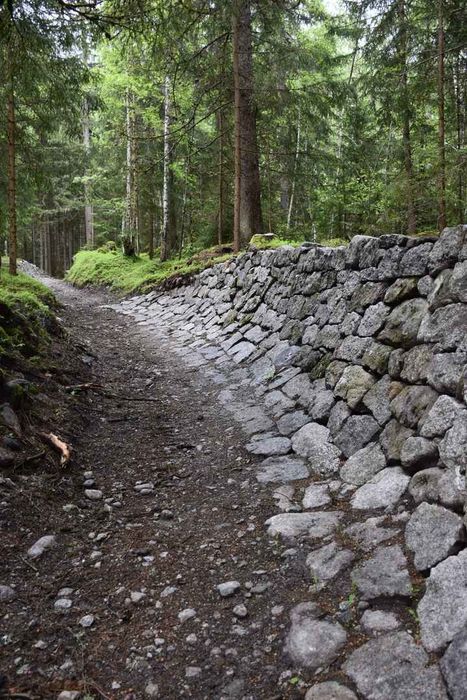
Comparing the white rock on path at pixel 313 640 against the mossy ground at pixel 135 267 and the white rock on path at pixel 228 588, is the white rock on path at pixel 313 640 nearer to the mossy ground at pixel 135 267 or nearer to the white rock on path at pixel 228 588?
the white rock on path at pixel 228 588

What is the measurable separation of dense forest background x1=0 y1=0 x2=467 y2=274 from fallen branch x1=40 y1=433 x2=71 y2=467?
409cm

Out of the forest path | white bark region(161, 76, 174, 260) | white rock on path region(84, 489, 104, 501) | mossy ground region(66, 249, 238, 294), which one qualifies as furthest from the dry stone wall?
white bark region(161, 76, 174, 260)

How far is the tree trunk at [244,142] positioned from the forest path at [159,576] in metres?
7.10

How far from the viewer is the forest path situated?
2.28m

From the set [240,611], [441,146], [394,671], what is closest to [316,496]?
[240,611]

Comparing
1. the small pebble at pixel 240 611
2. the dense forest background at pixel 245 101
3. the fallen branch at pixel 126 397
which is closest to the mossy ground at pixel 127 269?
the dense forest background at pixel 245 101

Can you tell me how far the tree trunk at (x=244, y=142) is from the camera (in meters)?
10.5

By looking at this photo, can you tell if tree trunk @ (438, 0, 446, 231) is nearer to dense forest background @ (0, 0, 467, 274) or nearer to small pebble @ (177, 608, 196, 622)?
Answer: dense forest background @ (0, 0, 467, 274)

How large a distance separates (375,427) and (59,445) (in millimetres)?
2741

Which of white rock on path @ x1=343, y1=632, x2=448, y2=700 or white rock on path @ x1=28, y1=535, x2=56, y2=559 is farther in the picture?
white rock on path @ x1=28, y1=535, x2=56, y2=559

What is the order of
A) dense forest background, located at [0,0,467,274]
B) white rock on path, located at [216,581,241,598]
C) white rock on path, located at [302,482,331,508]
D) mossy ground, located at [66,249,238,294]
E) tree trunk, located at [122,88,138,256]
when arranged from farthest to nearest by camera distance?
tree trunk, located at [122,88,138,256], mossy ground, located at [66,249,238,294], dense forest background, located at [0,0,467,274], white rock on path, located at [302,482,331,508], white rock on path, located at [216,581,241,598]

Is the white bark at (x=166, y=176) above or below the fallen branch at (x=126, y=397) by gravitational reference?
above

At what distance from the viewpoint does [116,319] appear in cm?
1151

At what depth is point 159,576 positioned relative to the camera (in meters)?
2.97
